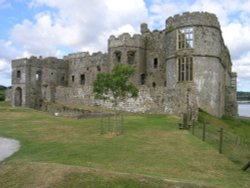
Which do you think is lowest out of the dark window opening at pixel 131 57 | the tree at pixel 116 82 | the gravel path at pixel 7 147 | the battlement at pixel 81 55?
the gravel path at pixel 7 147

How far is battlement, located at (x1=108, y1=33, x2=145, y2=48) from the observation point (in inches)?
1734

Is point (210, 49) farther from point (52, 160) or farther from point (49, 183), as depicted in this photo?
point (49, 183)

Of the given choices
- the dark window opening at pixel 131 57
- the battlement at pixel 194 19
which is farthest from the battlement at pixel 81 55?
the battlement at pixel 194 19

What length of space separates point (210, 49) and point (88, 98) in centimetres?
1540

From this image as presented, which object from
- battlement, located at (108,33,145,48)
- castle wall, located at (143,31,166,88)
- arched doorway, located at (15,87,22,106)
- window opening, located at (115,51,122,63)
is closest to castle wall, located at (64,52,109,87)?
window opening, located at (115,51,122,63)

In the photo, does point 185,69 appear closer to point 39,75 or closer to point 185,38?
point 185,38

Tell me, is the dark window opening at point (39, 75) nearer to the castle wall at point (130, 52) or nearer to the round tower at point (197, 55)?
the castle wall at point (130, 52)

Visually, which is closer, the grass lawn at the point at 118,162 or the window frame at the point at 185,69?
the grass lawn at the point at 118,162

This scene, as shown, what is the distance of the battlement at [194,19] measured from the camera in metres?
35.2

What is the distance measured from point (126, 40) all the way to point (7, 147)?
2806cm

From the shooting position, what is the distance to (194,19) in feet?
115

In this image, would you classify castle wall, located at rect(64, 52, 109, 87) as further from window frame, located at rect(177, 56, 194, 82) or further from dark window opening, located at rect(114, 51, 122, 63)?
window frame, located at rect(177, 56, 194, 82)

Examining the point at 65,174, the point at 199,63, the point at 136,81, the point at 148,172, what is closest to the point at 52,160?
the point at 65,174

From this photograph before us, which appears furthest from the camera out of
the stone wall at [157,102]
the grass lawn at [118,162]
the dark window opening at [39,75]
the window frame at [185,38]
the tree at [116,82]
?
the dark window opening at [39,75]
